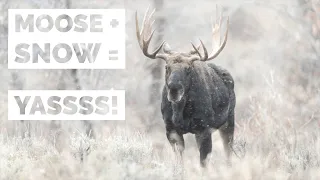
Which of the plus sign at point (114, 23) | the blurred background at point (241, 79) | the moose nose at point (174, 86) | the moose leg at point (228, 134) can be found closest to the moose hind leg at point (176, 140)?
the moose nose at point (174, 86)

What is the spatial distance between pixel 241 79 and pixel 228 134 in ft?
22.6

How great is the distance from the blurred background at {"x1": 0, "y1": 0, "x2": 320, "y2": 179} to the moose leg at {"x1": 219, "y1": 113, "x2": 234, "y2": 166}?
167 mm

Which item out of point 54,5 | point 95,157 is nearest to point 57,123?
point 54,5

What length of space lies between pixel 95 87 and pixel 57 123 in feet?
3.23

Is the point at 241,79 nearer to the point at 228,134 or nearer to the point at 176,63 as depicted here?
the point at 228,134

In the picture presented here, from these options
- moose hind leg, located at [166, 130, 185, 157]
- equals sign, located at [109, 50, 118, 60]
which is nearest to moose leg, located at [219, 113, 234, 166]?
moose hind leg, located at [166, 130, 185, 157]

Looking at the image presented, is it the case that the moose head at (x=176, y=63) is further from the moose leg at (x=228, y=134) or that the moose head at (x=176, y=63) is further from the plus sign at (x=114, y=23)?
the plus sign at (x=114, y=23)

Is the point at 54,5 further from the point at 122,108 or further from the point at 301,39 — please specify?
the point at 301,39

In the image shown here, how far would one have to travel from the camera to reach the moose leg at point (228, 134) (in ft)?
29.1

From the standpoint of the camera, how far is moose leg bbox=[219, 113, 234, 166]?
8.88 meters

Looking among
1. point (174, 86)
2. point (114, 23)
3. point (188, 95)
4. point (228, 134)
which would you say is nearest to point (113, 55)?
point (114, 23)

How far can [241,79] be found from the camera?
15766 mm

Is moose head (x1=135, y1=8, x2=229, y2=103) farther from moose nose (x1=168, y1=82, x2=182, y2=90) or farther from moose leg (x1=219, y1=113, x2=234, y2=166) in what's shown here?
moose leg (x1=219, y1=113, x2=234, y2=166)

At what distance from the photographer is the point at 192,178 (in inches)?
292
